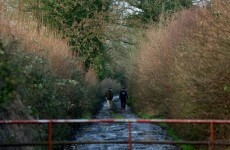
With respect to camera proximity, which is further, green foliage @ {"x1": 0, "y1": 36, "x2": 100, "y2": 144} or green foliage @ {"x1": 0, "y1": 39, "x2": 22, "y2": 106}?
green foliage @ {"x1": 0, "y1": 36, "x2": 100, "y2": 144}

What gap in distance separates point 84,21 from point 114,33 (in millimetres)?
4347

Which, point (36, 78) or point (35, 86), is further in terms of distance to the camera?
point (36, 78)

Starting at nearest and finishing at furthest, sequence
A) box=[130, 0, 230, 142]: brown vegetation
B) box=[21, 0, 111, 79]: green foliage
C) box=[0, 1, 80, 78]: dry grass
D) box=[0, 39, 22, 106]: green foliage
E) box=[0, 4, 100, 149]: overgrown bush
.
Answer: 1. box=[0, 39, 22, 106]: green foliage
2. box=[0, 4, 100, 149]: overgrown bush
3. box=[130, 0, 230, 142]: brown vegetation
4. box=[0, 1, 80, 78]: dry grass
5. box=[21, 0, 111, 79]: green foliage

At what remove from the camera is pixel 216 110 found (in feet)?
56.4

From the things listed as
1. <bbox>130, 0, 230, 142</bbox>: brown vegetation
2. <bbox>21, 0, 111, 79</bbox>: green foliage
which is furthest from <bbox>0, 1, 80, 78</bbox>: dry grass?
<bbox>21, 0, 111, 79</bbox>: green foliage

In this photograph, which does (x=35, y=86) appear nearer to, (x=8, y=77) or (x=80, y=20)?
(x=8, y=77)

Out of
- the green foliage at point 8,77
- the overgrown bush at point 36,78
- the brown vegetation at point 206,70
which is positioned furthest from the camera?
the brown vegetation at point 206,70

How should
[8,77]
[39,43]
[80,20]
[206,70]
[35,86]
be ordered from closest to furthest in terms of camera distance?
[8,77], [35,86], [206,70], [39,43], [80,20]

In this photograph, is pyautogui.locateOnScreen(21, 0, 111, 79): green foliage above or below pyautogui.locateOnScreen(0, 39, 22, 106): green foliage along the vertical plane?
below

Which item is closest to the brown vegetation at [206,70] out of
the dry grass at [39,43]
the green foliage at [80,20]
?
the dry grass at [39,43]

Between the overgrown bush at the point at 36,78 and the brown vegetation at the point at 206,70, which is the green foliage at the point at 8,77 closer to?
the overgrown bush at the point at 36,78

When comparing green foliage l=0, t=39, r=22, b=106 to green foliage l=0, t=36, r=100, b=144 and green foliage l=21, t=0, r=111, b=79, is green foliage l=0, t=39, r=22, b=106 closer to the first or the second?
green foliage l=0, t=36, r=100, b=144

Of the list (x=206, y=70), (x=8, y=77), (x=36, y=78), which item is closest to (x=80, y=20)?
(x=36, y=78)

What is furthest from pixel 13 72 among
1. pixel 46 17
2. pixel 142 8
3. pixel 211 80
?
pixel 142 8
